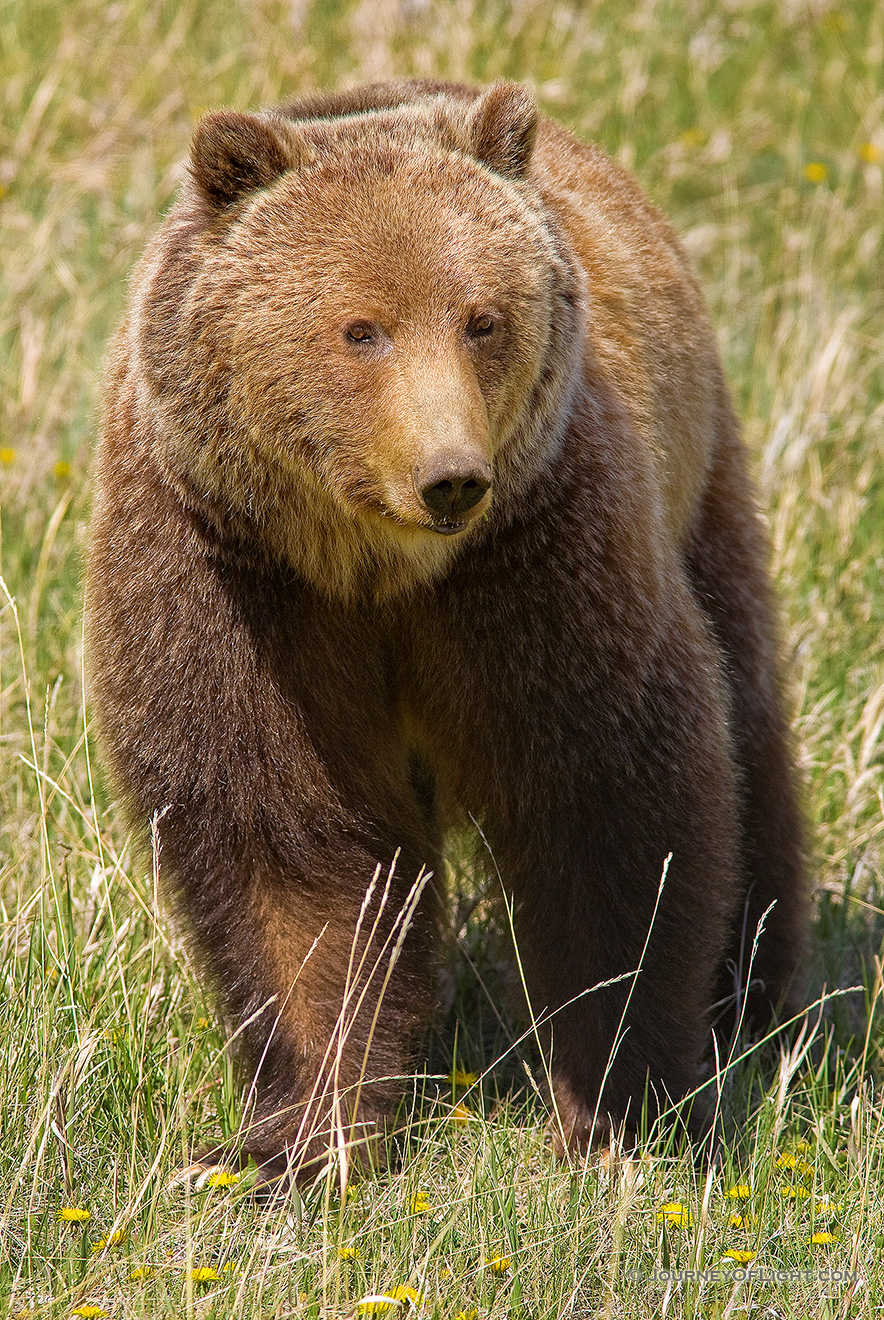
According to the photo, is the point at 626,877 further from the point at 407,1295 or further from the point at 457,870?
the point at 457,870

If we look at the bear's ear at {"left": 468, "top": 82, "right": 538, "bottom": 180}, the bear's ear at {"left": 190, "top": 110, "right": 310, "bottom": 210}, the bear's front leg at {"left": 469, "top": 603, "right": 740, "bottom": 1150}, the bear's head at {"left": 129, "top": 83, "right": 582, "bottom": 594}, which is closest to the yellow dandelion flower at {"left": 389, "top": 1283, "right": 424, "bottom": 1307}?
the bear's front leg at {"left": 469, "top": 603, "right": 740, "bottom": 1150}

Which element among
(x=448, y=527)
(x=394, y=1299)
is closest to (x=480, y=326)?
(x=448, y=527)

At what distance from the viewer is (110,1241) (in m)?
3.59

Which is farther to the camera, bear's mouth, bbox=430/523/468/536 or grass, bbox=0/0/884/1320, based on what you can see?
grass, bbox=0/0/884/1320

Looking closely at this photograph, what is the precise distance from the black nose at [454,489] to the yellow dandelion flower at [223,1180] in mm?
1802

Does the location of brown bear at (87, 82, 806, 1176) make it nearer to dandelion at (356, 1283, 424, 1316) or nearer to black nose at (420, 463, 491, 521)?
black nose at (420, 463, 491, 521)

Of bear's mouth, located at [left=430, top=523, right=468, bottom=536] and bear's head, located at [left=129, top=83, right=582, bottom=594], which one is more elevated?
bear's head, located at [left=129, top=83, right=582, bottom=594]

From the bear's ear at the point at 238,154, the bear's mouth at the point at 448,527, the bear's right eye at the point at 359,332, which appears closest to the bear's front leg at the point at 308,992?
the bear's mouth at the point at 448,527

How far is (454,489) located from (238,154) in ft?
3.43

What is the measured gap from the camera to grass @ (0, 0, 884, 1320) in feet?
11.9

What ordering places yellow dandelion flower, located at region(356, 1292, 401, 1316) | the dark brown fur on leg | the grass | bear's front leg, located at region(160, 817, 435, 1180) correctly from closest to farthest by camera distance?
yellow dandelion flower, located at region(356, 1292, 401, 1316) < the grass < bear's front leg, located at region(160, 817, 435, 1180) < the dark brown fur on leg

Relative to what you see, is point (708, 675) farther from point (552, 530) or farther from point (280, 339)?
point (280, 339)

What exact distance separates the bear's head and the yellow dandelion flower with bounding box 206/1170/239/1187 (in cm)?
147

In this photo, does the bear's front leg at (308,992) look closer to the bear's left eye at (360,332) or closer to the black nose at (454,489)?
the black nose at (454,489)
